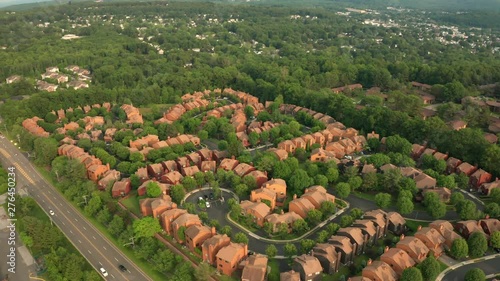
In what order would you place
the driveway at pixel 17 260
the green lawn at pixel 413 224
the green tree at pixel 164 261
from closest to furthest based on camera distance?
the green tree at pixel 164 261 < the driveway at pixel 17 260 < the green lawn at pixel 413 224

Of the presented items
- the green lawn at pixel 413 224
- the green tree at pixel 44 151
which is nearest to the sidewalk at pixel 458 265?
the green lawn at pixel 413 224

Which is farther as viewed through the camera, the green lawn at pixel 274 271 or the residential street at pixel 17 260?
the residential street at pixel 17 260

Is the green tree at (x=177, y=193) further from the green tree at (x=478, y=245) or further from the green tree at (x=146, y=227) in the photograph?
the green tree at (x=478, y=245)

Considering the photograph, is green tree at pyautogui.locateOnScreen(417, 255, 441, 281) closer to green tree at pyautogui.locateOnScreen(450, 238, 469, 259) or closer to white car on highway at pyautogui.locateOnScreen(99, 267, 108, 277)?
green tree at pyautogui.locateOnScreen(450, 238, 469, 259)

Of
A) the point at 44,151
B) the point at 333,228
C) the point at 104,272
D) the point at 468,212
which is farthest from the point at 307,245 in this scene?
the point at 44,151

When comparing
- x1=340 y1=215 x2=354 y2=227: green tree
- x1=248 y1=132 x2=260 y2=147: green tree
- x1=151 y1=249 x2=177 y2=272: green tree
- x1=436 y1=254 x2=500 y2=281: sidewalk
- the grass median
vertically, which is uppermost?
x1=248 y1=132 x2=260 y2=147: green tree

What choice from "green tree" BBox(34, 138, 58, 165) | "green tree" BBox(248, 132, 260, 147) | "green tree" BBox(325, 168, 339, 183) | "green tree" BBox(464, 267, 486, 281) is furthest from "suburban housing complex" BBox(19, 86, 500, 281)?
"green tree" BBox(464, 267, 486, 281)

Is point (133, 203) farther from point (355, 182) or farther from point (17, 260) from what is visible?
point (355, 182)
